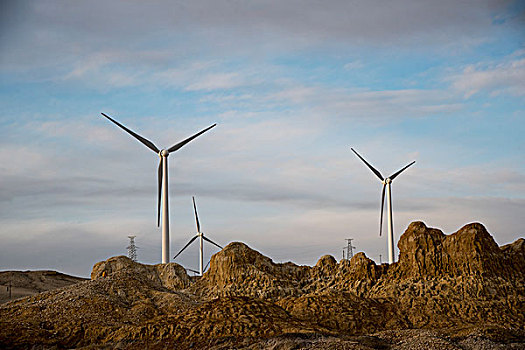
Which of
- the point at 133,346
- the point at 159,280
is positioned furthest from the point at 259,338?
the point at 159,280

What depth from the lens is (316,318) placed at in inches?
1492

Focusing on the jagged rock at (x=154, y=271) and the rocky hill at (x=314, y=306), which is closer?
the rocky hill at (x=314, y=306)

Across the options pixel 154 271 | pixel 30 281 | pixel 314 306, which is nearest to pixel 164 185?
pixel 154 271

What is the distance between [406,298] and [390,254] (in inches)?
843

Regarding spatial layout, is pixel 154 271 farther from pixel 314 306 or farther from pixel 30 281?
pixel 30 281

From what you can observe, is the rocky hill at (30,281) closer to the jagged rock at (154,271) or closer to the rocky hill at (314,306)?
the jagged rock at (154,271)

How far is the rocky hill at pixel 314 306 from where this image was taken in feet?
96.8

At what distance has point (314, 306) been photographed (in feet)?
129

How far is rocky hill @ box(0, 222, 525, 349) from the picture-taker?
29.5 meters

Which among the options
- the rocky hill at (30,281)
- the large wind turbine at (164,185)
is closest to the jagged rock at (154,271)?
the large wind turbine at (164,185)

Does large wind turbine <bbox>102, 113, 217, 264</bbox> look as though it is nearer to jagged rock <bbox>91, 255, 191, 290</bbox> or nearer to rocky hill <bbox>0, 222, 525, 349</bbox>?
jagged rock <bbox>91, 255, 191, 290</bbox>

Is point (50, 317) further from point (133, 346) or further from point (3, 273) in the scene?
point (3, 273)

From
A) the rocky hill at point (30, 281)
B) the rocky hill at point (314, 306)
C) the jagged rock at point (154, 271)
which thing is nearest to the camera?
the rocky hill at point (314, 306)

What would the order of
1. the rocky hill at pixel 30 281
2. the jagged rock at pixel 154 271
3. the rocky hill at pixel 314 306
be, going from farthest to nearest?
the rocky hill at pixel 30 281 < the jagged rock at pixel 154 271 < the rocky hill at pixel 314 306
